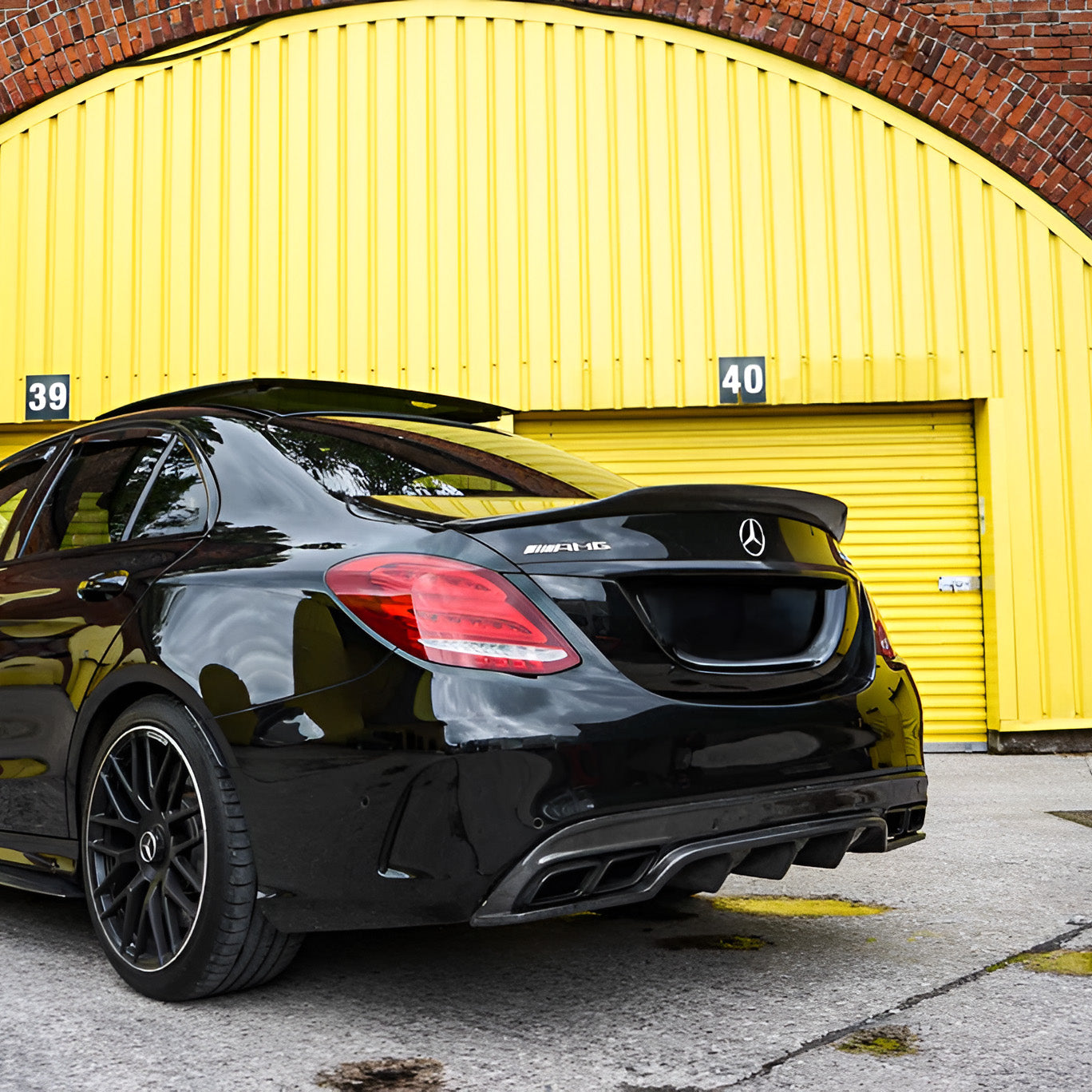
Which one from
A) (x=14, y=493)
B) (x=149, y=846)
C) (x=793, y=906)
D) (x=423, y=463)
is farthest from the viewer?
(x=14, y=493)

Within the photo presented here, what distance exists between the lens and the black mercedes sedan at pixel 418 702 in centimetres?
238

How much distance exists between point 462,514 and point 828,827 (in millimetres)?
1053

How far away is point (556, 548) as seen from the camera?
2.54 m

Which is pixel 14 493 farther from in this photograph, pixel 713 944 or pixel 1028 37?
pixel 1028 37

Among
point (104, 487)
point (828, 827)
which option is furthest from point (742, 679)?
point (104, 487)

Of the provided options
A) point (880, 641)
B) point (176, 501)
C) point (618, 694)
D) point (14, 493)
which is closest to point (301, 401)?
point (176, 501)

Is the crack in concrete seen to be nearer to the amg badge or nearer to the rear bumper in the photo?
the rear bumper

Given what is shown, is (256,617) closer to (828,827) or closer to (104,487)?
(104,487)

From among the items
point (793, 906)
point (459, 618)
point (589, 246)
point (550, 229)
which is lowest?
point (793, 906)

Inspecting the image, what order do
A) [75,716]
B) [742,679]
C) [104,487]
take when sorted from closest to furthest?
[742,679], [75,716], [104,487]

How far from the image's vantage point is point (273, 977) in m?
2.80

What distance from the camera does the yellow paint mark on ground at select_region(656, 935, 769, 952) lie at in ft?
10.7

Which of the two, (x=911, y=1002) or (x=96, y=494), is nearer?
(x=911, y=1002)

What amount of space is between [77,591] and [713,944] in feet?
6.39
